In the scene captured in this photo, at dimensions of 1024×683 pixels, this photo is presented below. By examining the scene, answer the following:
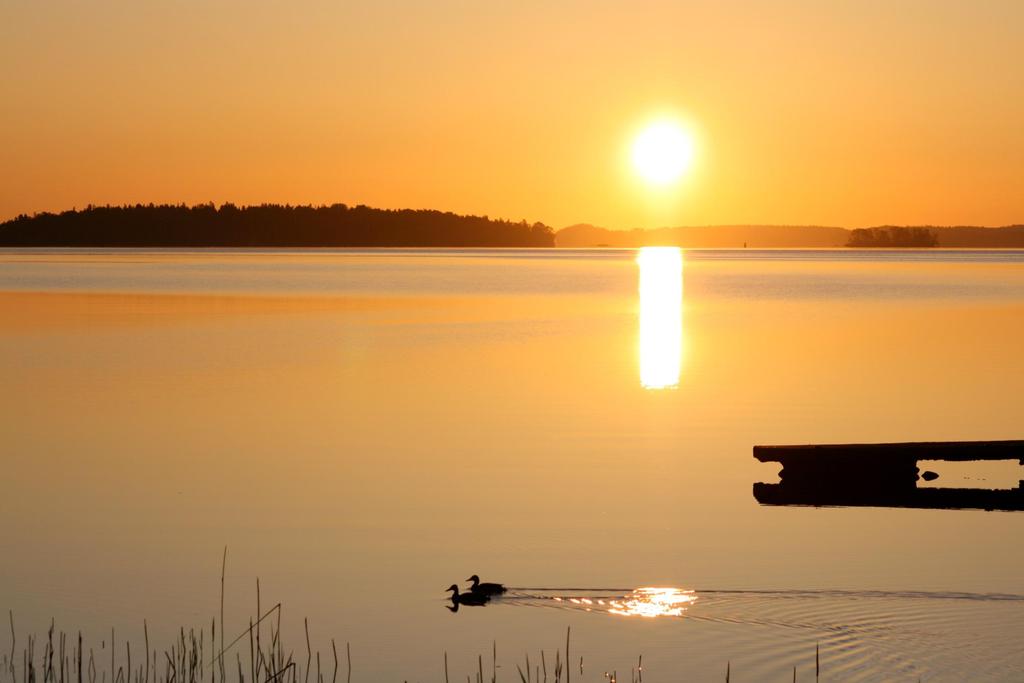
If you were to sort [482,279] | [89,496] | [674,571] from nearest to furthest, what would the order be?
1. [674,571]
2. [89,496]
3. [482,279]

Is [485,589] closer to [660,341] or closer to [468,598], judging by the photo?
[468,598]

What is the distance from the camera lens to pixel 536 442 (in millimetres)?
21500

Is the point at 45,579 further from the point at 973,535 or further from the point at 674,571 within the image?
the point at 973,535

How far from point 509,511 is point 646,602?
4.15 metres

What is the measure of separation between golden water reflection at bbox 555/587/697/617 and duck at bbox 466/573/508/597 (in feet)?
1.85

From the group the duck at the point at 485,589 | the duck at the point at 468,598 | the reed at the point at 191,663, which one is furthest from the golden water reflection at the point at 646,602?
the reed at the point at 191,663

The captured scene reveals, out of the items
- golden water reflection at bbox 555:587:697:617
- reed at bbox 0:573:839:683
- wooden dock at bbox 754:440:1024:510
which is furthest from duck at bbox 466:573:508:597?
wooden dock at bbox 754:440:1024:510

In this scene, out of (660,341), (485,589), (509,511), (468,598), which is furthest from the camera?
(660,341)

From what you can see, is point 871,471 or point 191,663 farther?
point 871,471

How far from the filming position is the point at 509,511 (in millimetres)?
15984

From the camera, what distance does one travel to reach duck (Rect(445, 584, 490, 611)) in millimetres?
11898

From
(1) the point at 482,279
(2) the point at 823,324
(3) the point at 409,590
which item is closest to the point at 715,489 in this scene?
(3) the point at 409,590

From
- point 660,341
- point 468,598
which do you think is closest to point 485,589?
point 468,598

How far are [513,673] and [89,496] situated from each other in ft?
28.5
